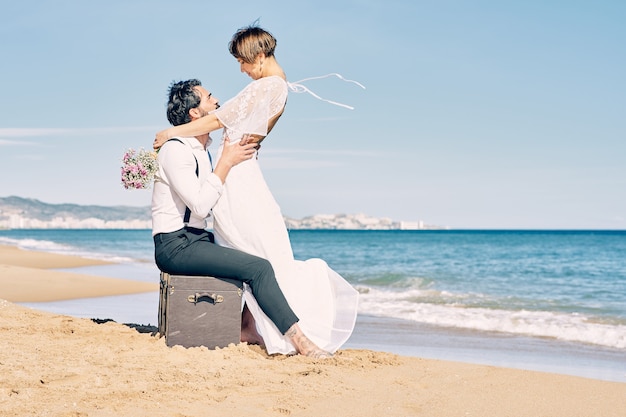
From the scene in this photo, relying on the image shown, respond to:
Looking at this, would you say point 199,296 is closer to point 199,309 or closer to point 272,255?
point 199,309

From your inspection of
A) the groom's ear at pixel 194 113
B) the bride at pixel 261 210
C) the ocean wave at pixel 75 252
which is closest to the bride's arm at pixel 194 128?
the bride at pixel 261 210

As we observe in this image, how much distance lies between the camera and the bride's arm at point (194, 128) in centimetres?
457

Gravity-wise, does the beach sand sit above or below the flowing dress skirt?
below

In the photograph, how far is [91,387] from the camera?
3.75 metres

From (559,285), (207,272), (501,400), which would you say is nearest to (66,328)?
(207,272)

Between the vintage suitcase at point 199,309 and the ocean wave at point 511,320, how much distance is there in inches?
176

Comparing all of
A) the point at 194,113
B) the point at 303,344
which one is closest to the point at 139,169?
the point at 194,113

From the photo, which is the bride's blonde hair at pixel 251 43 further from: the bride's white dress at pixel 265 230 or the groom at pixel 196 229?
the groom at pixel 196 229

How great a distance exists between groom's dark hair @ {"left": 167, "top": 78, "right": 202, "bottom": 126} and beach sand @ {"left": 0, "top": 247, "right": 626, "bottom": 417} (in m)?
1.52

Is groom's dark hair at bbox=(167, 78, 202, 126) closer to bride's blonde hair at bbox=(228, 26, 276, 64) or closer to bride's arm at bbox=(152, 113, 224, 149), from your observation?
bride's arm at bbox=(152, 113, 224, 149)

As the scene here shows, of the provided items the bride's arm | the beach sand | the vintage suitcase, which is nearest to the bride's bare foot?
the beach sand

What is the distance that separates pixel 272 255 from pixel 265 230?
181mm

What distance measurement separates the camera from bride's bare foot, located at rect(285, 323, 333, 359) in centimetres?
463

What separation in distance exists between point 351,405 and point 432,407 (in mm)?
441
